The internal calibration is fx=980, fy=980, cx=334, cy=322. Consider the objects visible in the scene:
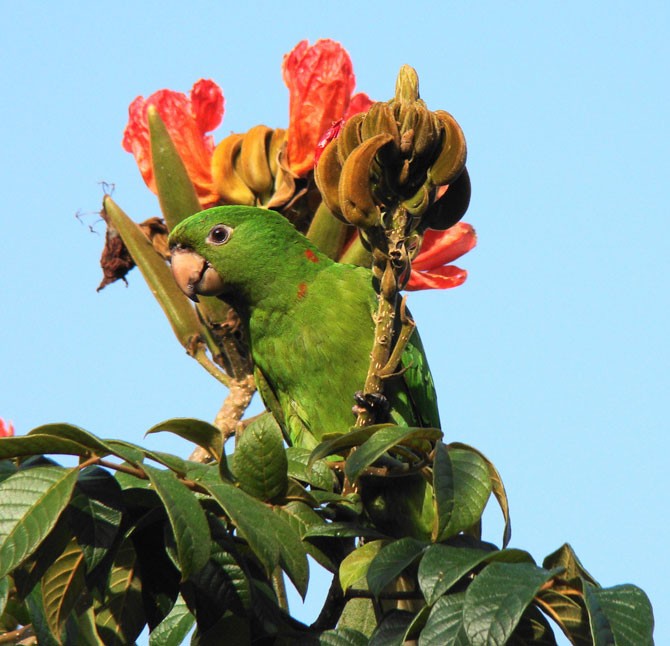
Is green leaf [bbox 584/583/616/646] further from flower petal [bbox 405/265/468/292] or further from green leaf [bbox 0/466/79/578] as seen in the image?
flower petal [bbox 405/265/468/292]

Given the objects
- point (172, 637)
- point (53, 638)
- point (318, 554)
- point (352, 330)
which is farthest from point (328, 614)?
point (352, 330)

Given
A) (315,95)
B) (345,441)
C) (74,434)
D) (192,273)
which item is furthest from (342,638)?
(315,95)

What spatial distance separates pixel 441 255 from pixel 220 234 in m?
0.90

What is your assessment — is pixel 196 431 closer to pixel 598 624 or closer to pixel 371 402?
pixel 371 402

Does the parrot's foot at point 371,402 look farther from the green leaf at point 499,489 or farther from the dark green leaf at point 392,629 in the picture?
the dark green leaf at point 392,629

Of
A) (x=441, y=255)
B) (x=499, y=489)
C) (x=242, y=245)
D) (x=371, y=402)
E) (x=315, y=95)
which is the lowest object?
(x=499, y=489)

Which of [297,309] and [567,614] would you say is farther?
[297,309]

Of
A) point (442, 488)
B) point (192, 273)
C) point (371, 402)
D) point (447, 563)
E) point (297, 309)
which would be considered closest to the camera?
point (447, 563)

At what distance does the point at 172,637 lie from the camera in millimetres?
1946

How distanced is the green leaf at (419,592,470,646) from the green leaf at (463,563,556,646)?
0.17ft

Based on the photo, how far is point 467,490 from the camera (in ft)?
5.82

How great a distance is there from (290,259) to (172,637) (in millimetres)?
2204

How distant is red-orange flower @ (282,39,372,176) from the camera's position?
12.3 feet

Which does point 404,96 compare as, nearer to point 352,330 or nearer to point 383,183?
point 383,183
